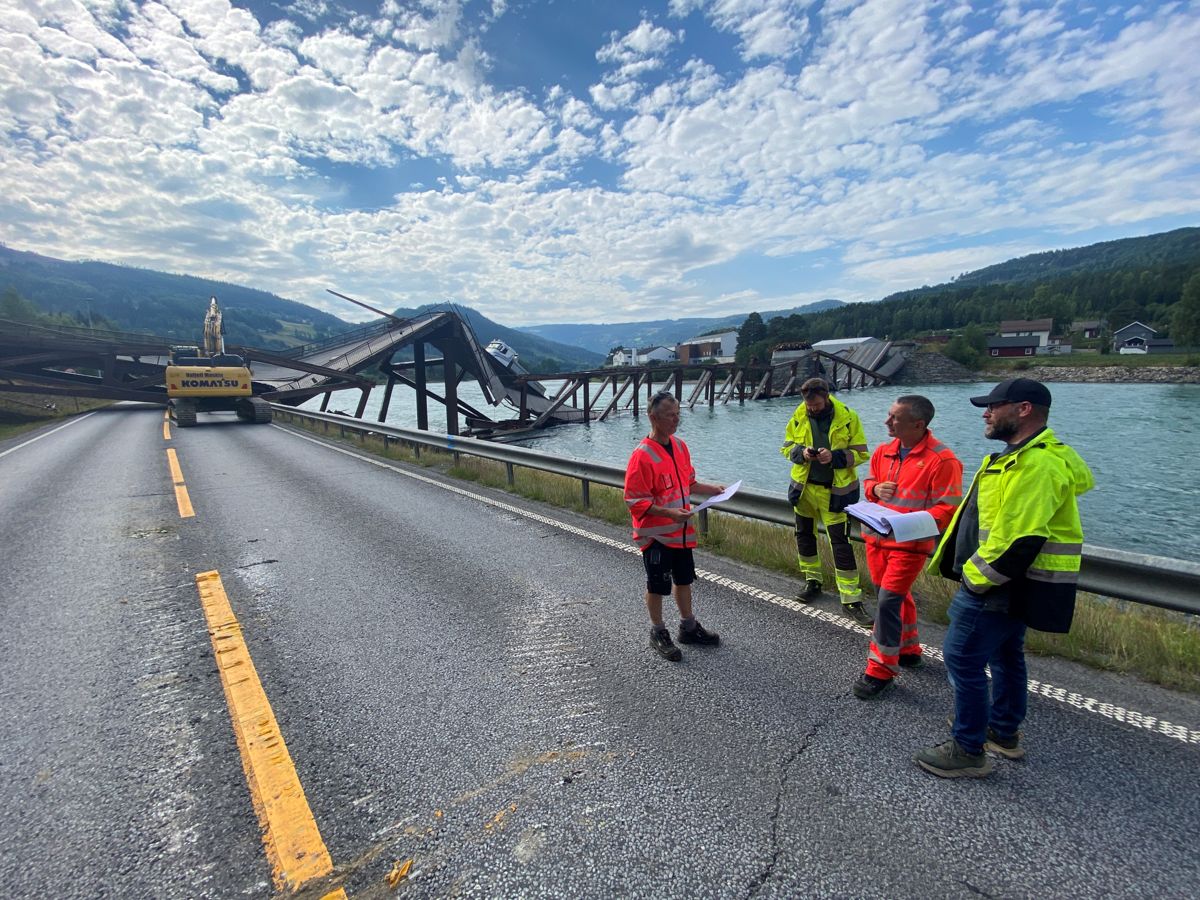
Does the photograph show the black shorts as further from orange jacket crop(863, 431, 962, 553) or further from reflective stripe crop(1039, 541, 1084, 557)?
reflective stripe crop(1039, 541, 1084, 557)

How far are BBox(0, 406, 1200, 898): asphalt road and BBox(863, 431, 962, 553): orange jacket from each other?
0.83 metres

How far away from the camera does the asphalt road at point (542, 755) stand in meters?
2.01

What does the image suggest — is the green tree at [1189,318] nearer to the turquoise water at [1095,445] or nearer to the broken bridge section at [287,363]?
the turquoise water at [1095,445]

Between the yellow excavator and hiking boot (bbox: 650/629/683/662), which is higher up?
the yellow excavator

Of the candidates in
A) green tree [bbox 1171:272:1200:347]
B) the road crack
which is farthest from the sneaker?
green tree [bbox 1171:272:1200:347]

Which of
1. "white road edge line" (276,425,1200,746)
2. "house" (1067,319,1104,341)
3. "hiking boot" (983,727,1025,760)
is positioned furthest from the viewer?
"house" (1067,319,1104,341)

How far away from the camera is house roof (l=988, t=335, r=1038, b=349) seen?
93.9 meters

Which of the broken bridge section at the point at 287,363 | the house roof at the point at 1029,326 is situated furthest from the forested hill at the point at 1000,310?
the broken bridge section at the point at 287,363

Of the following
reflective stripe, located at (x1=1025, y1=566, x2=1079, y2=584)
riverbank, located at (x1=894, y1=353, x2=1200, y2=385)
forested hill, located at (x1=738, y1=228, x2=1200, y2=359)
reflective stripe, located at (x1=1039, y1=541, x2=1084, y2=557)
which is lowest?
riverbank, located at (x1=894, y1=353, x2=1200, y2=385)

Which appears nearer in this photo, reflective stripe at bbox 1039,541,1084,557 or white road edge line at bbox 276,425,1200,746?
reflective stripe at bbox 1039,541,1084,557

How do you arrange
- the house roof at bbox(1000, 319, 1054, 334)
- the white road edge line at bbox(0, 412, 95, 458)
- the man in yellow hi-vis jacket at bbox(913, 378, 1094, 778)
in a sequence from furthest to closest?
1. the house roof at bbox(1000, 319, 1054, 334)
2. the white road edge line at bbox(0, 412, 95, 458)
3. the man in yellow hi-vis jacket at bbox(913, 378, 1094, 778)

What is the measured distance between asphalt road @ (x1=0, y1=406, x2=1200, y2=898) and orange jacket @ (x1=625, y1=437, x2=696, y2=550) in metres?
0.75

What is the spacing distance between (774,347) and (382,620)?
Result: 363 feet

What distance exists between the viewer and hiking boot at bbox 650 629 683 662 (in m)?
3.52
